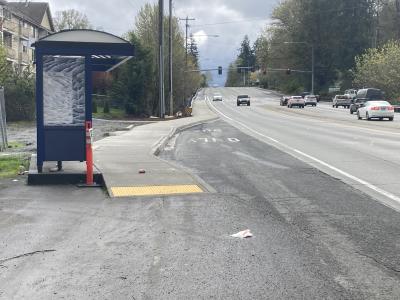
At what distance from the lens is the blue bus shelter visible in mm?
11391

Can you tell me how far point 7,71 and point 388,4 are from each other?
9458 cm

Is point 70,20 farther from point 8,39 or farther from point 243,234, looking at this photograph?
point 243,234

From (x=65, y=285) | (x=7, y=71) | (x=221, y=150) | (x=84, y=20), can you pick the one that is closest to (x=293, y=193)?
(x=65, y=285)

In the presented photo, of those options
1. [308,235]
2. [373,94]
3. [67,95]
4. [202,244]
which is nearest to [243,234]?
[202,244]

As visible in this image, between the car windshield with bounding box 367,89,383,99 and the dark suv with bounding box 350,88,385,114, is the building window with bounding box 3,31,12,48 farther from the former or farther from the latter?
the car windshield with bounding box 367,89,383,99

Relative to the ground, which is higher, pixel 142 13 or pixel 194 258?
pixel 142 13

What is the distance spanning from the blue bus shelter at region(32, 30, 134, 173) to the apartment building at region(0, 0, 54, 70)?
1767 inches

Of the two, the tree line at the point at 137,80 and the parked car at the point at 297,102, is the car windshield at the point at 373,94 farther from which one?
the parked car at the point at 297,102

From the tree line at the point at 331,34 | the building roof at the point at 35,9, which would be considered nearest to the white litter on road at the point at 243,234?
the building roof at the point at 35,9

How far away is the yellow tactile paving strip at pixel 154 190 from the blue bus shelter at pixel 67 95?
1.70 meters

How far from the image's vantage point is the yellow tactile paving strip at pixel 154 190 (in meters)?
10.1

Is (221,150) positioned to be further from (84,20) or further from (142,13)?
(84,20)

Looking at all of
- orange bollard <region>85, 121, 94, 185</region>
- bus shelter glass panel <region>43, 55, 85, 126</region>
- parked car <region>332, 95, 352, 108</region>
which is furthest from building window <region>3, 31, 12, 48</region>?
orange bollard <region>85, 121, 94, 185</region>

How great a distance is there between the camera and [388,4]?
11462 centimetres
